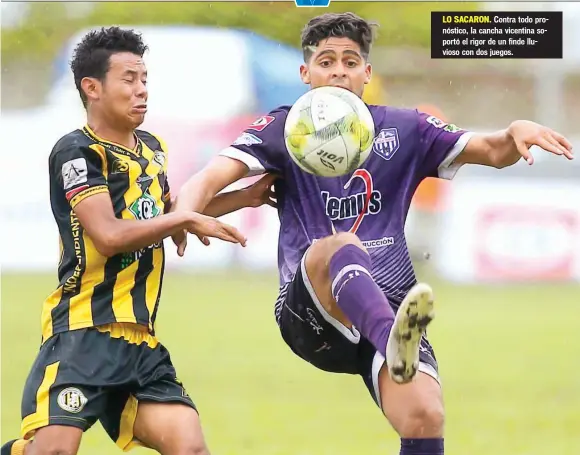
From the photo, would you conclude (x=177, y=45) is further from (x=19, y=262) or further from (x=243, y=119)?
(x=19, y=262)

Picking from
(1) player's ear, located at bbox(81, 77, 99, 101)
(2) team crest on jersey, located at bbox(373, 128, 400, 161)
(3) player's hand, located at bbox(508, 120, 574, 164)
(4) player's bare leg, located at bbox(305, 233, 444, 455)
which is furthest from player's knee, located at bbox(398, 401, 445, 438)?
(1) player's ear, located at bbox(81, 77, 99, 101)

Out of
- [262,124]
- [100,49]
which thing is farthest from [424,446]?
[100,49]

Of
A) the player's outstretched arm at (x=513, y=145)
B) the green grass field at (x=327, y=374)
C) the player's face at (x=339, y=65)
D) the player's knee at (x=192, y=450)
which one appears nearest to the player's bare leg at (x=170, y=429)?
the player's knee at (x=192, y=450)

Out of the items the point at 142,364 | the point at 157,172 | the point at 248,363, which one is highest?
the point at 157,172

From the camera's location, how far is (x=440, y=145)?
5301 mm

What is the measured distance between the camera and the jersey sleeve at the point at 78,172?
15.3 ft

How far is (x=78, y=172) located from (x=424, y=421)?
5.59ft

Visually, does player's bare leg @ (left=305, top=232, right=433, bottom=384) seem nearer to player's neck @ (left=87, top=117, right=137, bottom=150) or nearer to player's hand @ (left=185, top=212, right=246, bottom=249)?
player's hand @ (left=185, top=212, right=246, bottom=249)

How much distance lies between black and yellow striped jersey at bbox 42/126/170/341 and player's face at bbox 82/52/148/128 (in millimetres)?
122

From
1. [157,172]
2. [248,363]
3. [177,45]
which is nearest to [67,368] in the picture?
[157,172]

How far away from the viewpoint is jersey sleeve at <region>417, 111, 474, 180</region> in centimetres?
527

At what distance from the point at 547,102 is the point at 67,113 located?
7.78 m

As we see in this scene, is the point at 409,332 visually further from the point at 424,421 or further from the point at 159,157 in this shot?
the point at 159,157

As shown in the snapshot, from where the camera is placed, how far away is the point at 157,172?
197 inches
